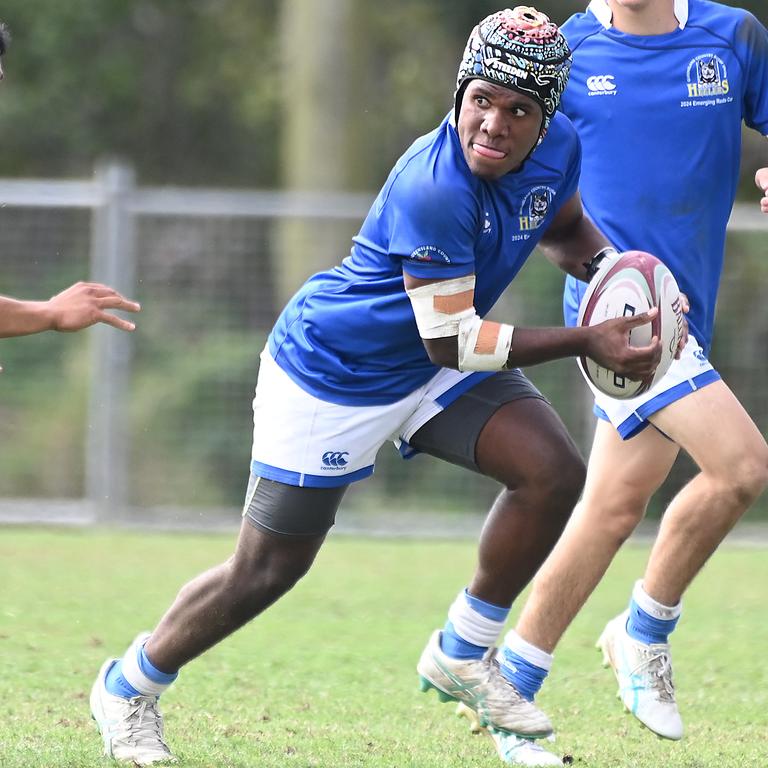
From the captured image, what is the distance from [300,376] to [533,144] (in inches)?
40.7

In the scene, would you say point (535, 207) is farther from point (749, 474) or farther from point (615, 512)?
point (615, 512)

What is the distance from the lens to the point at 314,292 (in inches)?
200

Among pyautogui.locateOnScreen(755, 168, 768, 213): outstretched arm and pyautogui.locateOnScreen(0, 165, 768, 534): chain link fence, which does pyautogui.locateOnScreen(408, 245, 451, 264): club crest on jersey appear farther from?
pyautogui.locateOnScreen(0, 165, 768, 534): chain link fence

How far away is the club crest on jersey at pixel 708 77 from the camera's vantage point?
224 inches

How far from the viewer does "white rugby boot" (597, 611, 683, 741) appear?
5.47 m

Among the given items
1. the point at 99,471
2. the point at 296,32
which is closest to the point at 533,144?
the point at 99,471

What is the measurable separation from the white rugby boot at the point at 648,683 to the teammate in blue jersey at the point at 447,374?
547 millimetres

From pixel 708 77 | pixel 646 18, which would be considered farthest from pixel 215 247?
pixel 708 77

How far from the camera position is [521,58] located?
4.55m

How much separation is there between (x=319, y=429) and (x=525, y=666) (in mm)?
1180

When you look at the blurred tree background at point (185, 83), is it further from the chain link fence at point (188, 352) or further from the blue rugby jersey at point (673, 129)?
the blue rugby jersey at point (673, 129)

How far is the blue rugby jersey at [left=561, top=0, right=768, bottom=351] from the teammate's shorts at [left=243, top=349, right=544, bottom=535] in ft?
2.67

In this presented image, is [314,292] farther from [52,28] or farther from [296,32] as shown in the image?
[52,28]

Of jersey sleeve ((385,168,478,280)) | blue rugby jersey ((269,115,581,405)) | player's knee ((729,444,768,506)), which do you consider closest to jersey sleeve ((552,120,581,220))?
blue rugby jersey ((269,115,581,405))
